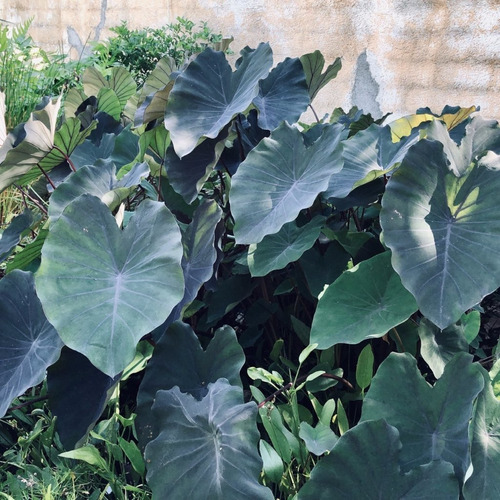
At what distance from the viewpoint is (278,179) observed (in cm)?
152

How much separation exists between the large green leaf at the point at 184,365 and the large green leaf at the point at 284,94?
2.27 feet

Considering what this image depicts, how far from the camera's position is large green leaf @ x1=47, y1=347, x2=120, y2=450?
4.52 feet

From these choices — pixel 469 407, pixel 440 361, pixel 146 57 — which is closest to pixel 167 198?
pixel 440 361

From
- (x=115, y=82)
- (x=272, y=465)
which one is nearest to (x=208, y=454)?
(x=272, y=465)

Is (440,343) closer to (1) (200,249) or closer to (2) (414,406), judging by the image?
(2) (414,406)

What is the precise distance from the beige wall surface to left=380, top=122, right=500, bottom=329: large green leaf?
2.65 m

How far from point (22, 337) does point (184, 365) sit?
38 centimetres

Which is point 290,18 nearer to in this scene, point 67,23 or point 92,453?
point 67,23

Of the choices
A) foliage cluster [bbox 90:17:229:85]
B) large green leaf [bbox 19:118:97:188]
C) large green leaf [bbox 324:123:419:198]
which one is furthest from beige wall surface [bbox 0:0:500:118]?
large green leaf [bbox 19:118:97:188]

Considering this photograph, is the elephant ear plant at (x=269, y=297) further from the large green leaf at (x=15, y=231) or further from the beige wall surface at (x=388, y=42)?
the beige wall surface at (x=388, y=42)

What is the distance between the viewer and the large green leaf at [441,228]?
1192 mm

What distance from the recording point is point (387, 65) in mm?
4031

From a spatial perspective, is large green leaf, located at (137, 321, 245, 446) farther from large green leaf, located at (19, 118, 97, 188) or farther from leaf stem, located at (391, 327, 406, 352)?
large green leaf, located at (19, 118, 97, 188)

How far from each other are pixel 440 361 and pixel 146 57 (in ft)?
13.3
